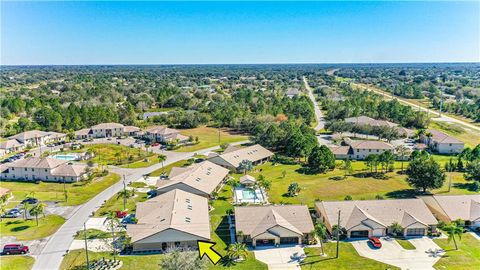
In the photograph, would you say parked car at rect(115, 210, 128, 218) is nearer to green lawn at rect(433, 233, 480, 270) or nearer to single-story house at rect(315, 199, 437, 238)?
single-story house at rect(315, 199, 437, 238)

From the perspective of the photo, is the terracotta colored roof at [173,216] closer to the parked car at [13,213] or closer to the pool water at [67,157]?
the parked car at [13,213]

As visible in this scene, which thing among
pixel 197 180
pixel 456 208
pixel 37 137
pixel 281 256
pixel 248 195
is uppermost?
pixel 37 137

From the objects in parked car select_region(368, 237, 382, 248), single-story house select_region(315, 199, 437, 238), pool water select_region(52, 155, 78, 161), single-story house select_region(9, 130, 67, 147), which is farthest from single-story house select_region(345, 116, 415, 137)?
single-story house select_region(9, 130, 67, 147)

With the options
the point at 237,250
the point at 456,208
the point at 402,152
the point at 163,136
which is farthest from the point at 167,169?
the point at 456,208

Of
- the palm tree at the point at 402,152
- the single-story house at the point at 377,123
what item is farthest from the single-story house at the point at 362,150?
the single-story house at the point at 377,123

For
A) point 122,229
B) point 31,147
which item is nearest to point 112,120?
point 31,147

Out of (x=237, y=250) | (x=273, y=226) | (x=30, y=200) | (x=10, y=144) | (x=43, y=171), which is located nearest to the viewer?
(x=237, y=250)

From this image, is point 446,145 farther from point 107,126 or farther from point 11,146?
point 11,146
